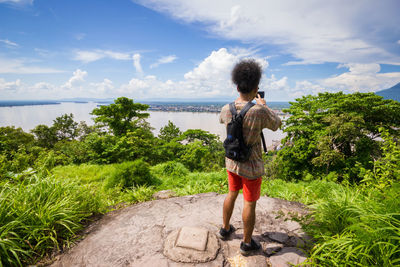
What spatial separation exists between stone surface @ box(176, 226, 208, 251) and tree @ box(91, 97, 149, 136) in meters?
17.4

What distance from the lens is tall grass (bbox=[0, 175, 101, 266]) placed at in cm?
191

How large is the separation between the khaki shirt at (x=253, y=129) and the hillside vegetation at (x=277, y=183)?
935mm

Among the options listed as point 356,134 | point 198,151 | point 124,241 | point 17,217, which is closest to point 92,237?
point 124,241

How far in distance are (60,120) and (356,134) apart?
4192 cm

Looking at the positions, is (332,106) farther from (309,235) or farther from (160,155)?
(160,155)

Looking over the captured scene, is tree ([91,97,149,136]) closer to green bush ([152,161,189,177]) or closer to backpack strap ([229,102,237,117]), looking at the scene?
green bush ([152,161,189,177])

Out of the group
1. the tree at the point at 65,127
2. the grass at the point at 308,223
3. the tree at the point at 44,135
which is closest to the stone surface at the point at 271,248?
the grass at the point at 308,223

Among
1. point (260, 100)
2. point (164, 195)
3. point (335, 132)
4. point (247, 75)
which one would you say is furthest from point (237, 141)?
Result: point (335, 132)

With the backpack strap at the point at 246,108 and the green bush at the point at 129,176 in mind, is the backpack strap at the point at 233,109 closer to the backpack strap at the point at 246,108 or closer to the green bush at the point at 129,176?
the backpack strap at the point at 246,108

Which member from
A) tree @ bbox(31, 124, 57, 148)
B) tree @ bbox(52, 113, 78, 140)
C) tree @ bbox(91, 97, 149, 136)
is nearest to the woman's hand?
tree @ bbox(91, 97, 149, 136)

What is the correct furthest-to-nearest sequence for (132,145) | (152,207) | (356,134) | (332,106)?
(132,145)
(332,106)
(356,134)
(152,207)

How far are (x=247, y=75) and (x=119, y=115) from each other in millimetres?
18815

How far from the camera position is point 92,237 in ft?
7.67

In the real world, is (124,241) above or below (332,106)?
below
